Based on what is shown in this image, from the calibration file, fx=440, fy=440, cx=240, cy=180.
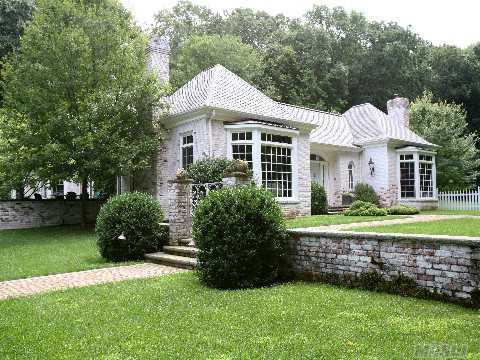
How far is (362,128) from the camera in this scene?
23.9m

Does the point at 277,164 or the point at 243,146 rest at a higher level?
the point at 243,146

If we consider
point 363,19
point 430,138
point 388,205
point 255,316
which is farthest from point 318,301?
point 363,19

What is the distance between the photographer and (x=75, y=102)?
54.0 feet

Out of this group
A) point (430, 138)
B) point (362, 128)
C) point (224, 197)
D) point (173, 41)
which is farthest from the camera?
point (173, 41)

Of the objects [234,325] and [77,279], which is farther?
[77,279]

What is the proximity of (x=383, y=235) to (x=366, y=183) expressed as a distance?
16902 mm

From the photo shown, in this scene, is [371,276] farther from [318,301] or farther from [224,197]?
[224,197]

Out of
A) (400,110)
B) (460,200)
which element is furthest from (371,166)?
(460,200)

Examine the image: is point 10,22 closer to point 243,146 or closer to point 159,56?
point 159,56

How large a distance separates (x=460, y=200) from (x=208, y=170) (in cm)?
1581

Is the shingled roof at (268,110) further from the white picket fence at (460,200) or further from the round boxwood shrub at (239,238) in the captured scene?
the round boxwood shrub at (239,238)

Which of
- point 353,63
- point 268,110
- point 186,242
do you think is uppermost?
point 353,63

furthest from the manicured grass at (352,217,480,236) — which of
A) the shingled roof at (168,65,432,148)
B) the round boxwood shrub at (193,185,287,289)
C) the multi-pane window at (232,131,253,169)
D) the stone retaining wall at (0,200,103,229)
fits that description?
the stone retaining wall at (0,200,103,229)

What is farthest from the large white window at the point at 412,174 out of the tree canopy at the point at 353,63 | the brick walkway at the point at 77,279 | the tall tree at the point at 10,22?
the tall tree at the point at 10,22
